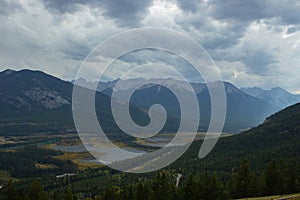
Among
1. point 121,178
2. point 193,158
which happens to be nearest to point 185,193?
point 121,178

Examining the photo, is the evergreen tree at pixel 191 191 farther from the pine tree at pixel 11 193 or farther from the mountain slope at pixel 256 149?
the mountain slope at pixel 256 149

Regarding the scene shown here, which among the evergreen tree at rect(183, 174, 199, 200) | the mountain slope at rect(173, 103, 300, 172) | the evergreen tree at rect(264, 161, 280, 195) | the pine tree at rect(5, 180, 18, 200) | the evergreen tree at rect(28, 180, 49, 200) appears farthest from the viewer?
the mountain slope at rect(173, 103, 300, 172)

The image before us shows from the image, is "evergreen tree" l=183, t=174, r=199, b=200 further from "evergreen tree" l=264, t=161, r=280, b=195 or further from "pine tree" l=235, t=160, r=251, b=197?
"evergreen tree" l=264, t=161, r=280, b=195

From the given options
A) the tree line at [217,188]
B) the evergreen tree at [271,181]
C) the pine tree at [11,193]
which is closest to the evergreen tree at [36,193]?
the tree line at [217,188]

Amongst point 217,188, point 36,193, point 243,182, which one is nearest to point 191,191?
point 217,188

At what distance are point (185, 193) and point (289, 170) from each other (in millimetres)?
13876

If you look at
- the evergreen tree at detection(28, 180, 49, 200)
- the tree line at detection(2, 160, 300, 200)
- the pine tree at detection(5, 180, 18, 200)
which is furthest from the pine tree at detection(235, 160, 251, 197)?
the pine tree at detection(5, 180, 18, 200)

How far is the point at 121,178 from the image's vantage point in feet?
382

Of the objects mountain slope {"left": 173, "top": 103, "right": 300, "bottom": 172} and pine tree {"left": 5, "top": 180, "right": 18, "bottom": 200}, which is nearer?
pine tree {"left": 5, "top": 180, "right": 18, "bottom": 200}

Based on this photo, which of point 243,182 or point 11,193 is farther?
point 11,193

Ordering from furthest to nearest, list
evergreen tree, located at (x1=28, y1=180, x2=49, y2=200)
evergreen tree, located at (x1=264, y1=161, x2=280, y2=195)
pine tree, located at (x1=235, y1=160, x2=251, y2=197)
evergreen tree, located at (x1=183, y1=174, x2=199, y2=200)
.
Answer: evergreen tree, located at (x1=28, y1=180, x2=49, y2=200) < pine tree, located at (x1=235, y1=160, x2=251, y2=197) < evergreen tree, located at (x1=264, y1=161, x2=280, y2=195) < evergreen tree, located at (x1=183, y1=174, x2=199, y2=200)

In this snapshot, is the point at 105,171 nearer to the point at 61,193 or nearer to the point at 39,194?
the point at 61,193

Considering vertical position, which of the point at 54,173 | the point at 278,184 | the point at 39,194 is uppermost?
the point at 278,184

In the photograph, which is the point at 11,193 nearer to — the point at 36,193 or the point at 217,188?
the point at 36,193
